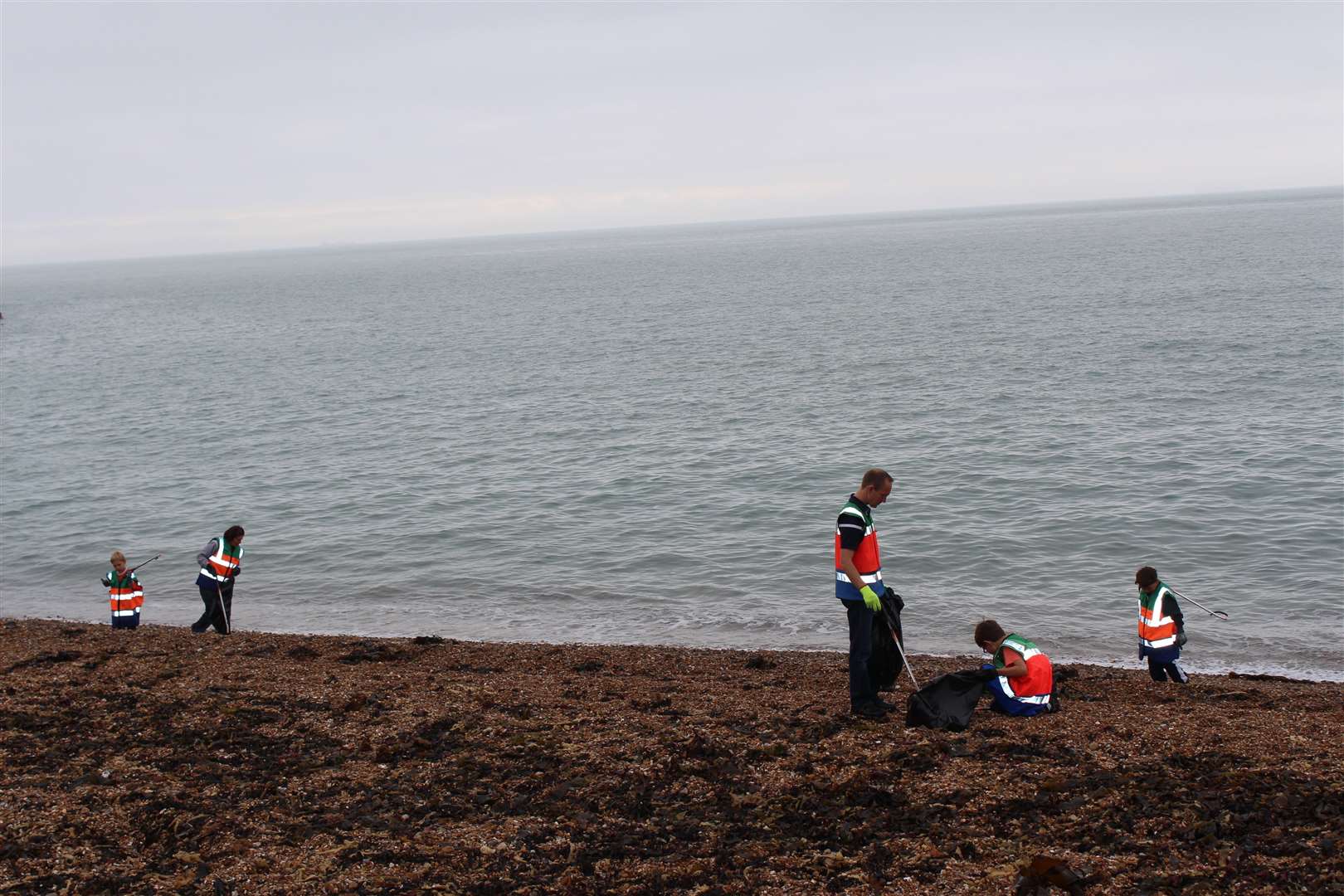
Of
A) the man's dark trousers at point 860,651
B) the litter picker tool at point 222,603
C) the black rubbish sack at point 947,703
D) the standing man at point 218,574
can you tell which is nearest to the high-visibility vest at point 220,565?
the standing man at point 218,574

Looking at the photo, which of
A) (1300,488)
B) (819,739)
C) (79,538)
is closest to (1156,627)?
(819,739)

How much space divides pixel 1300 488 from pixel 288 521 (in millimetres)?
21813

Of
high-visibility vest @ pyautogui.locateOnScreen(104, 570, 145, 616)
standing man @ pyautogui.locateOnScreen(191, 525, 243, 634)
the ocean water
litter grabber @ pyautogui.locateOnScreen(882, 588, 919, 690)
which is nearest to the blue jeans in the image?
litter grabber @ pyautogui.locateOnScreen(882, 588, 919, 690)

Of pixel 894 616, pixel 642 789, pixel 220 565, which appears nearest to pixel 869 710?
pixel 894 616

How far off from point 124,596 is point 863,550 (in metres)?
11.0

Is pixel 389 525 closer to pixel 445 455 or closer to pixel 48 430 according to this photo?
pixel 445 455

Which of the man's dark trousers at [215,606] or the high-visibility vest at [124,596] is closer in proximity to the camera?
the man's dark trousers at [215,606]

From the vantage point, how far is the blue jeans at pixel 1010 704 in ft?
30.2

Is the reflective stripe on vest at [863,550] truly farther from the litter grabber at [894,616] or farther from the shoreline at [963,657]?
the shoreline at [963,657]

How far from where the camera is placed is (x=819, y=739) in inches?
351

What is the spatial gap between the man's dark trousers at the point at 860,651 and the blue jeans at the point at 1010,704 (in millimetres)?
988

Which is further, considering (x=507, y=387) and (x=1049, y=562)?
(x=507, y=387)

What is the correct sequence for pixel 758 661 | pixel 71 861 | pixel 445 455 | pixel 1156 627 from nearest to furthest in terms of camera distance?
1. pixel 71 861
2. pixel 1156 627
3. pixel 758 661
4. pixel 445 455

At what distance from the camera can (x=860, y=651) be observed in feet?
30.6
